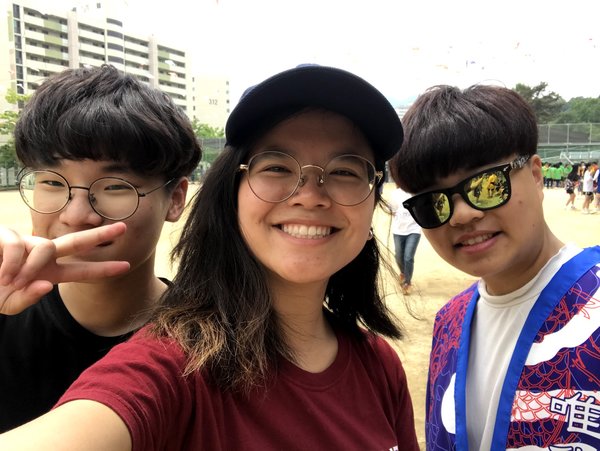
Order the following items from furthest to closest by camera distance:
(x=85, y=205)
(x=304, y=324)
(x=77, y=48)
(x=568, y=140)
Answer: (x=77, y=48) < (x=568, y=140) < (x=304, y=324) < (x=85, y=205)

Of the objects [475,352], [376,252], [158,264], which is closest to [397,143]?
[376,252]

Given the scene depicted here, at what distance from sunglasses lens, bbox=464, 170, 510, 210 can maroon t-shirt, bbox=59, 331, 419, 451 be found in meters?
0.72

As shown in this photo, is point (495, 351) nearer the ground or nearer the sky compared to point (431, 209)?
nearer the ground

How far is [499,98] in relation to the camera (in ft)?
5.85

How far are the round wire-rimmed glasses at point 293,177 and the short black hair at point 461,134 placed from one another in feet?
1.69

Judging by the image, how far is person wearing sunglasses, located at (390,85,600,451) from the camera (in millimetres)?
1401

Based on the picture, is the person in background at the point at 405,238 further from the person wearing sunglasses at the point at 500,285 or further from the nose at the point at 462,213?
the nose at the point at 462,213

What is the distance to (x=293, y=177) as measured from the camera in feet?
4.16

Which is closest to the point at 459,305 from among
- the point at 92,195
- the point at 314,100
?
the point at 314,100

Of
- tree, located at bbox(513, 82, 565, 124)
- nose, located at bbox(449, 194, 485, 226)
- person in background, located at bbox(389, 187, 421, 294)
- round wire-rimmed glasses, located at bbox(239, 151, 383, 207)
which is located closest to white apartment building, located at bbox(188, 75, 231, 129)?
tree, located at bbox(513, 82, 565, 124)

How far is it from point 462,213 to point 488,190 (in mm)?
126

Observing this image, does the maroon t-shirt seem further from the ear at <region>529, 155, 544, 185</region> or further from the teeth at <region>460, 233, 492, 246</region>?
the ear at <region>529, 155, 544, 185</region>

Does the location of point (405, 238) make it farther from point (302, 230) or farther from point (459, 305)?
point (302, 230)

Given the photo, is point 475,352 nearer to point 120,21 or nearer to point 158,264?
point 158,264
